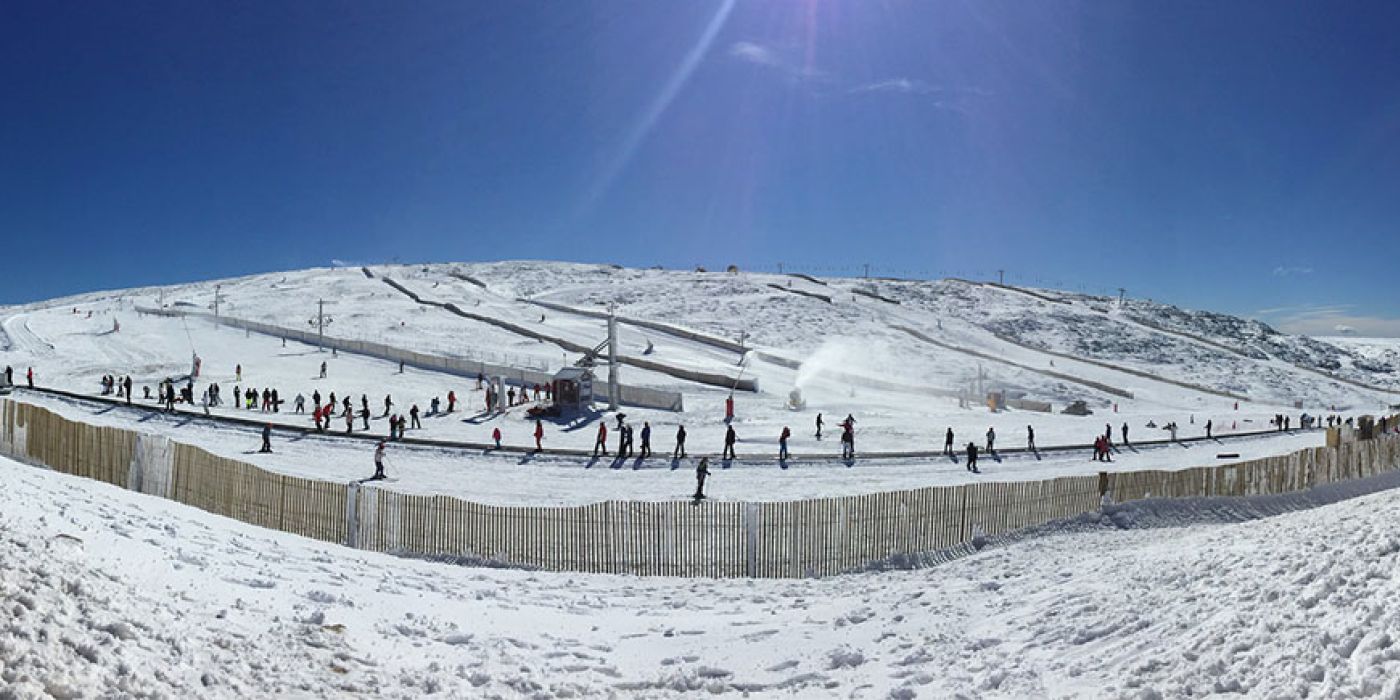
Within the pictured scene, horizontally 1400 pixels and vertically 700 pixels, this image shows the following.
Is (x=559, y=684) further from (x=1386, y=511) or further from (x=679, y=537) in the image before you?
(x=1386, y=511)

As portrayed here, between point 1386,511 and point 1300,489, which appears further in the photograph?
point 1300,489

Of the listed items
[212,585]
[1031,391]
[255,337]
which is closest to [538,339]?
[255,337]

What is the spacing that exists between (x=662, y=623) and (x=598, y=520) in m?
3.88

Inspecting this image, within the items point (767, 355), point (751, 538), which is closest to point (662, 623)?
point (751, 538)

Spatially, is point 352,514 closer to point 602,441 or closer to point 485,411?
point 602,441

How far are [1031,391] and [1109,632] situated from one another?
196ft

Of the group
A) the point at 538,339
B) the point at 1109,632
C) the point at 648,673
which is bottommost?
the point at 648,673

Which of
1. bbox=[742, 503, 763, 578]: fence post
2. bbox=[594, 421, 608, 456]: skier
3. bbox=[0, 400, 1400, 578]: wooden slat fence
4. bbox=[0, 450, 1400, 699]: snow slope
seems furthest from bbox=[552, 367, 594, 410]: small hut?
bbox=[0, 450, 1400, 699]: snow slope

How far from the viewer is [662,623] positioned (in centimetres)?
965

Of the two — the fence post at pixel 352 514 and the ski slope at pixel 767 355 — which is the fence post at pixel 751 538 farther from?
the ski slope at pixel 767 355

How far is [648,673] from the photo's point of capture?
25.7 ft

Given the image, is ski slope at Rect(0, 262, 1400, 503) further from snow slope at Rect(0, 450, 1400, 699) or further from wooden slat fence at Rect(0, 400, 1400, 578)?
snow slope at Rect(0, 450, 1400, 699)

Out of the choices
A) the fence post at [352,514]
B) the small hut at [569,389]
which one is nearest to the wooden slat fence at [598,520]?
the fence post at [352,514]

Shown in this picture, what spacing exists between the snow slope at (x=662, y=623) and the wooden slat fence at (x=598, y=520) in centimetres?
174
